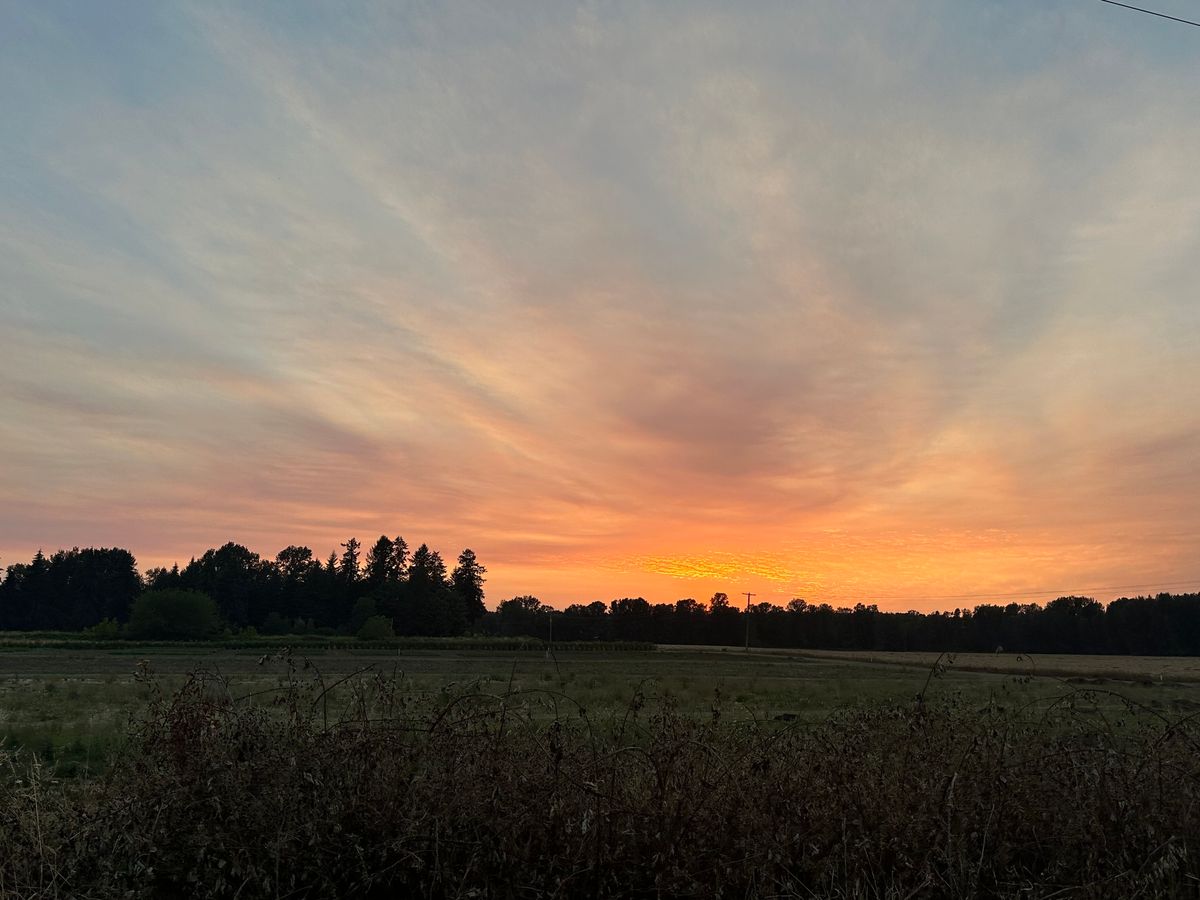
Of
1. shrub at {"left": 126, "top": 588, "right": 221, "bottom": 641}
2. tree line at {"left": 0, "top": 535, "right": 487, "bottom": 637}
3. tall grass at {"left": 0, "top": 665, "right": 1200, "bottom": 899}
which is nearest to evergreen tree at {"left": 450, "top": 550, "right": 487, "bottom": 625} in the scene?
tree line at {"left": 0, "top": 535, "right": 487, "bottom": 637}

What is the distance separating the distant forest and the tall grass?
13005 centimetres

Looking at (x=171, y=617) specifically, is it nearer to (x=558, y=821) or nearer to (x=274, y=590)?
(x=274, y=590)

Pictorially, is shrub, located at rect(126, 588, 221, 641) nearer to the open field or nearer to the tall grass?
the open field

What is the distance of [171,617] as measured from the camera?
339ft

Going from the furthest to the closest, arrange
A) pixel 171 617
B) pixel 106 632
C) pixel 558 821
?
pixel 106 632, pixel 171 617, pixel 558 821

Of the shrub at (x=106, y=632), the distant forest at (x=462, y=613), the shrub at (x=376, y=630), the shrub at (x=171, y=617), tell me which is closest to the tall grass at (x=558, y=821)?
the shrub at (x=171, y=617)

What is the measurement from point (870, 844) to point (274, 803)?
386 cm

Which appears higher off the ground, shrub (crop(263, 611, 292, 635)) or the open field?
shrub (crop(263, 611, 292, 635))

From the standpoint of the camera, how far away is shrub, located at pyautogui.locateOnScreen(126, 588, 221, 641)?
102688 millimetres

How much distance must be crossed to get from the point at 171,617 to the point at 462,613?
48.8 metres

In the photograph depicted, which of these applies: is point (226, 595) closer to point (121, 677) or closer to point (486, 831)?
point (121, 677)

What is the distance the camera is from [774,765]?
6.39 m

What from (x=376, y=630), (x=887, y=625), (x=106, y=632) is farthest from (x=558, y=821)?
(x=887, y=625)

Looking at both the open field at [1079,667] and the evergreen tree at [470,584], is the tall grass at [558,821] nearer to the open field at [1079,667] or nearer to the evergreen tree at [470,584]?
the open field at [1079,667]
